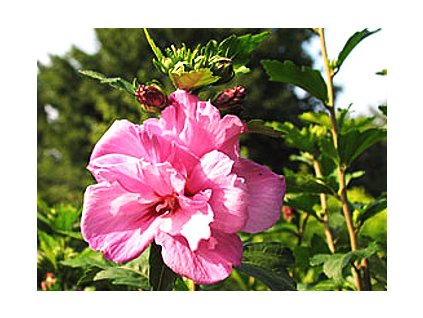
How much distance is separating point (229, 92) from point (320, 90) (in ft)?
1.70

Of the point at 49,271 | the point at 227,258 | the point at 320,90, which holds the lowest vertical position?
the point at 49,271

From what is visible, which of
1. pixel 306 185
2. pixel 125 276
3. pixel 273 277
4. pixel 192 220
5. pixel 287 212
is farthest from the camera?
pixel 287 212

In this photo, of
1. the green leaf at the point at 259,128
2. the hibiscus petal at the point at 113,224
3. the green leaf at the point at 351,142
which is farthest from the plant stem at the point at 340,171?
the hibiscus petal at the point at 113,224

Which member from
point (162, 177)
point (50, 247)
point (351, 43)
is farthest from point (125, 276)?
point (351, 43)

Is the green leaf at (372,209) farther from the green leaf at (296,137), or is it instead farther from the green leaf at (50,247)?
the green leaf at (50,247)

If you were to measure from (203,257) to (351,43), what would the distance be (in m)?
0.69

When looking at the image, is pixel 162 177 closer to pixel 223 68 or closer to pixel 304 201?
pixel 223 68

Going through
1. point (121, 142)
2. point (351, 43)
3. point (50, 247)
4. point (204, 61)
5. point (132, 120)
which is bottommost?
point (50, 247)

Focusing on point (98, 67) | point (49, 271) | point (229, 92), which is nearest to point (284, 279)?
point (229, 92)

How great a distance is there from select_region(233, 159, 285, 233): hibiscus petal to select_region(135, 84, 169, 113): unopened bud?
119 millimetres

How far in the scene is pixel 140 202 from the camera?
68cm

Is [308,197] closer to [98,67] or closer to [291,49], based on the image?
[291,49]

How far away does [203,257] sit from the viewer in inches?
26.5

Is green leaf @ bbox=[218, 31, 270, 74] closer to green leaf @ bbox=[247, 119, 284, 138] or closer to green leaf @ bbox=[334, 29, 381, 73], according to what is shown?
green leaf @ bbox=[247, 119, 284, 138]
